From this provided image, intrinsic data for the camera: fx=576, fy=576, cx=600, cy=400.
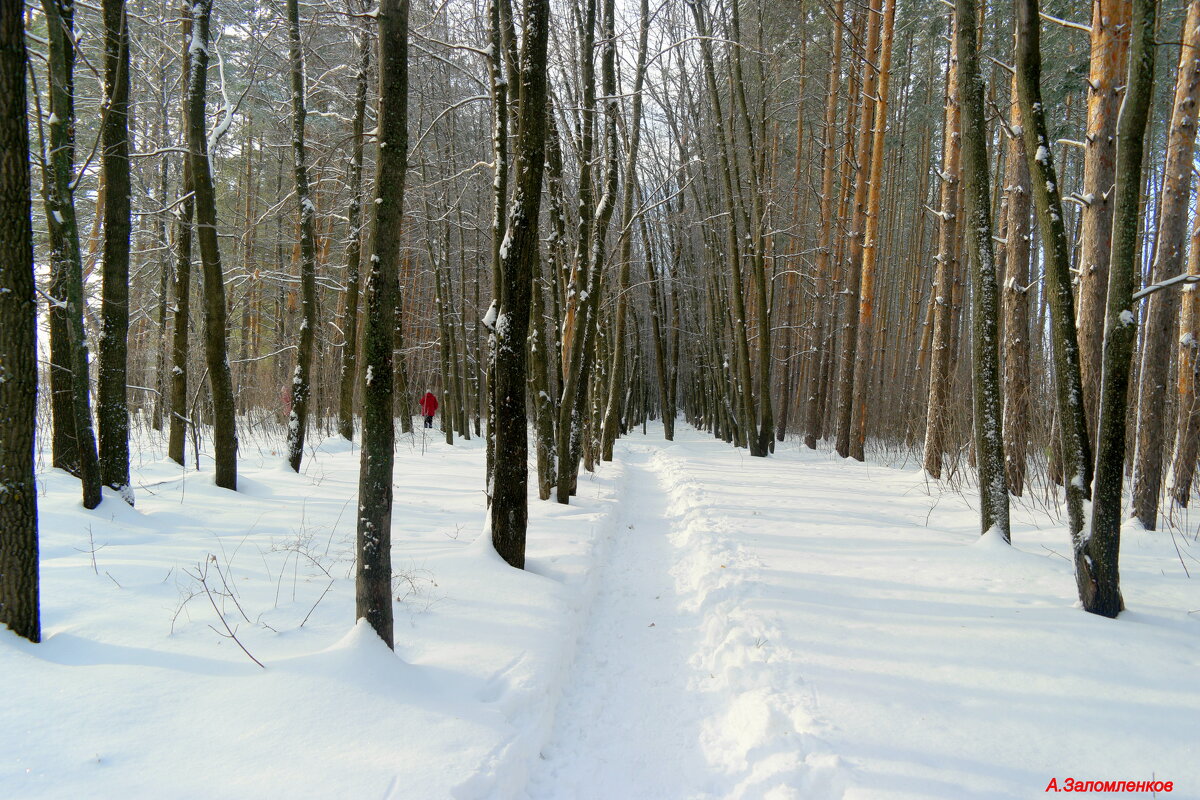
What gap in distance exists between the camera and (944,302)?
9.34 m

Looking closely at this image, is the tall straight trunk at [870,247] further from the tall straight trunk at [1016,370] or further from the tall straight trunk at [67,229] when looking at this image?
the tall straight trunk at [67,229]

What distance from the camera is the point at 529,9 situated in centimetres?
452

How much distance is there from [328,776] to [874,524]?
18.2ft

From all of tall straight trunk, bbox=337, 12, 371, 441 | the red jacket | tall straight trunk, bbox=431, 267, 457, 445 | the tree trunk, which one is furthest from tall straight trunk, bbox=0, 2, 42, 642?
the red jacket

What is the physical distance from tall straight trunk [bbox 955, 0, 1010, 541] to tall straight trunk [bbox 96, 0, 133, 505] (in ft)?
24.4

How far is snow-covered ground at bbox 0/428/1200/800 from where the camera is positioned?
2238mm

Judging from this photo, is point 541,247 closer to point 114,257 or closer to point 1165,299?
point 114,257

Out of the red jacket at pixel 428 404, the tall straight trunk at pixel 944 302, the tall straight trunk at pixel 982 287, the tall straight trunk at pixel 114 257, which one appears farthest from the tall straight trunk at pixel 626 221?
the red jacket at pixel 428 404

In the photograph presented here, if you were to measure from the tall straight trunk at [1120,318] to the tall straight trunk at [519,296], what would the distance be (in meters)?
3.70

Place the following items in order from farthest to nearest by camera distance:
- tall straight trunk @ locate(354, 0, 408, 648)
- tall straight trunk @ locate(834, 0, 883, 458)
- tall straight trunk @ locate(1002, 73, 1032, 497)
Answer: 1. tall straight trunk @ locate(834, 0, 883, 458)
2. tall straight trunk @ locate(1002, 73, 1032, 497)
3. tall straight trunk @ locate(354, 0, 408, 648)

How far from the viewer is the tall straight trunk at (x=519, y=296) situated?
453cm

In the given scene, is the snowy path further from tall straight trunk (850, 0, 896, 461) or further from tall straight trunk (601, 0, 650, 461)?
tall straight trunk (850, 0, 896, 461)

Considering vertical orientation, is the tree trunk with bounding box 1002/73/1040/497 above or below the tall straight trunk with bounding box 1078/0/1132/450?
below

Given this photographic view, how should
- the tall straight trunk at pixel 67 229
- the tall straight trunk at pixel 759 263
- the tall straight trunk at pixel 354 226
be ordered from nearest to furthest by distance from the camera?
the tall straight trunk at pixel 67 229 → the tall straight trunk at pixel 354 226 → the tall straight trunk at pixel 759 263
